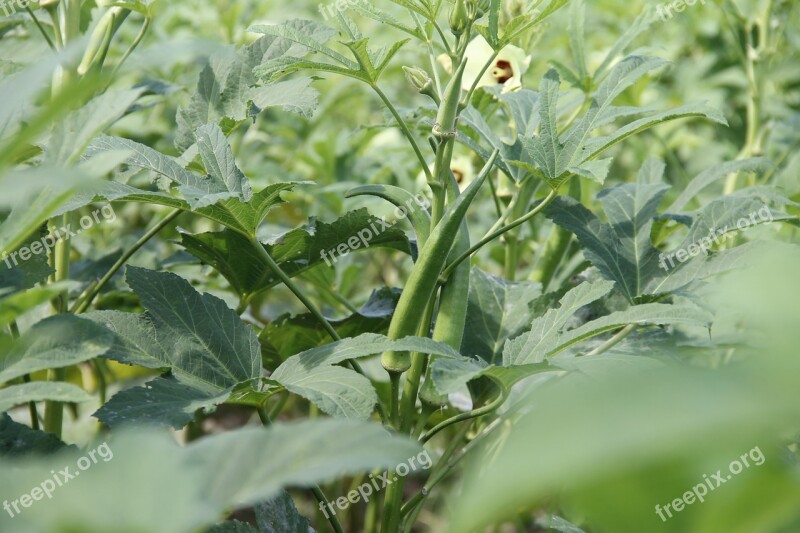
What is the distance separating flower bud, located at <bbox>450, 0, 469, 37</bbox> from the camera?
0.92 meters

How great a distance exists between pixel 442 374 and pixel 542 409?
1.29ft

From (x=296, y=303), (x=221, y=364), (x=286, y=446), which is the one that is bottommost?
(x=296, y=303)

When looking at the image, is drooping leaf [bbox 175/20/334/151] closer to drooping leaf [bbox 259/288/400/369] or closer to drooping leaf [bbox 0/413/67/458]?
drooping leaf [bbox 259/288/400/369]

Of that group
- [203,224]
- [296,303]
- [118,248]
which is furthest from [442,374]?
[203,224]

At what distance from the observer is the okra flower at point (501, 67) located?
126 centimetres

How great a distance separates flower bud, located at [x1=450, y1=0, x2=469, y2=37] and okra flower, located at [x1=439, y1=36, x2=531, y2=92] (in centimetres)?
31

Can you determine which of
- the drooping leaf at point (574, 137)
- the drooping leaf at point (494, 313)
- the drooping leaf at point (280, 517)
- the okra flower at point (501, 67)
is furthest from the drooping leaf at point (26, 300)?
the okra flower at point (501, 67)

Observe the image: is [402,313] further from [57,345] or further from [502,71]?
[502,71]

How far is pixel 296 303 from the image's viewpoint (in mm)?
2297

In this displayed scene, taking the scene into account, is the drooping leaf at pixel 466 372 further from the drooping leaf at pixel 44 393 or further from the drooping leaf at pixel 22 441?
the drooping leaf at pixel 22 441

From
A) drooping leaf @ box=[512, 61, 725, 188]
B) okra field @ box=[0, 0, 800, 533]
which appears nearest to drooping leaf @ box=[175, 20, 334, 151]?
okra field @ box=[0, 0, 800, 533]

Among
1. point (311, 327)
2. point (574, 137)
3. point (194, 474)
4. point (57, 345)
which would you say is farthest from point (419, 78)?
point (194, 474)

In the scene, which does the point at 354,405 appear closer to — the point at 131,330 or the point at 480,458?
the point at 131,330

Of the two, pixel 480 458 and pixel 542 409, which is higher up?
pixel 542 409
